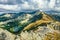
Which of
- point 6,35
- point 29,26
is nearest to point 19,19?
point 29,26

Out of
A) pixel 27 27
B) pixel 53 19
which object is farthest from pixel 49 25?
pixel 27 27

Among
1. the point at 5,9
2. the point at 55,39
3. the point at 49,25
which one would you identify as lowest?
the point at 55,39

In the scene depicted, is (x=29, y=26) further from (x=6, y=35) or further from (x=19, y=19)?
(x=6, y=35)

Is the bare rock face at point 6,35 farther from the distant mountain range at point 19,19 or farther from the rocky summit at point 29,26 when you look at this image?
the distant mountain range at point 19,19

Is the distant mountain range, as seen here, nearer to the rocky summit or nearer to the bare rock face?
the rocky summit

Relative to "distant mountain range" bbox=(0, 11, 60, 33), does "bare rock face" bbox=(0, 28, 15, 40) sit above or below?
below

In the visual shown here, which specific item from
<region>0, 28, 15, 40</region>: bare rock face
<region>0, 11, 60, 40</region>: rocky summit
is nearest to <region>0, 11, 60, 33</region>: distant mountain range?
<region>0, 11, 60, 40</region>: rocky summit

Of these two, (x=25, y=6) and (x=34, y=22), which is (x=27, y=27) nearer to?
(x=34, y=22)

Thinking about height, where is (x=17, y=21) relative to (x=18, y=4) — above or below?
below

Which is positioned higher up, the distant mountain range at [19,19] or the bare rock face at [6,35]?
the distant mountain range at [19,19]

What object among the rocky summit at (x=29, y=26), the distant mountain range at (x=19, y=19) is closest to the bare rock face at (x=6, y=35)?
the rocky summit at (x=29, y=26)
